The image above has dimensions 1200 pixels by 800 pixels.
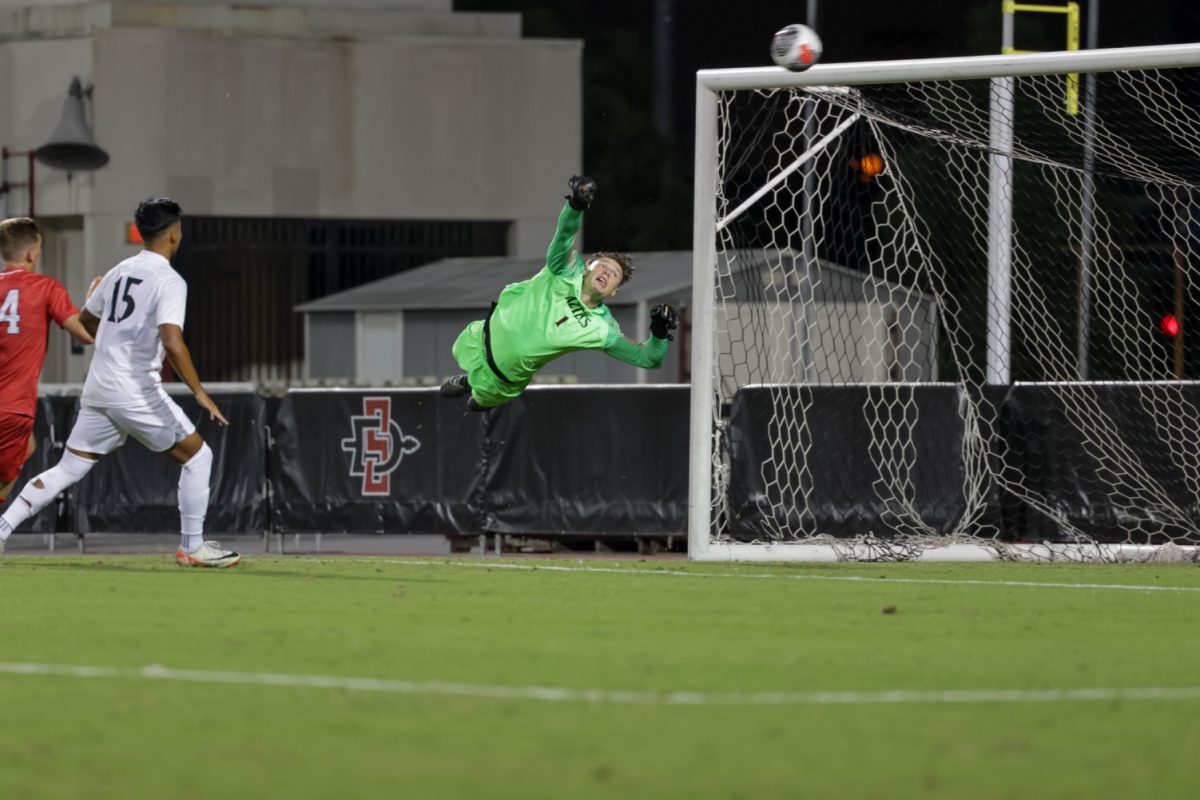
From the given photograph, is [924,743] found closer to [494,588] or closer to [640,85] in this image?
[494,588]

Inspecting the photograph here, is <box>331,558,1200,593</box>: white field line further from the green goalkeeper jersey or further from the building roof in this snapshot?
the building roof

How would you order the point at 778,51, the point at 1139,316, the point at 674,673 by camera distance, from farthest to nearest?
the point at 1139,316 → the point at 778,51 → the point at 674,673

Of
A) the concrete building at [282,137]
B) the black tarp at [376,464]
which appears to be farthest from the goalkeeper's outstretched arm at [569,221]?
the concrete building at [282,137]

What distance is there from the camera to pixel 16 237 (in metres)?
12.9

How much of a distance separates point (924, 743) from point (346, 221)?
35.3 meters

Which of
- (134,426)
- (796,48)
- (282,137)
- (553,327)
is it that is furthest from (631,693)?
(282,137)

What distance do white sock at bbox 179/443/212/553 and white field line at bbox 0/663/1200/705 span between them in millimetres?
4813

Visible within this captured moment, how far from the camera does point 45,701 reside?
6941 millimetres

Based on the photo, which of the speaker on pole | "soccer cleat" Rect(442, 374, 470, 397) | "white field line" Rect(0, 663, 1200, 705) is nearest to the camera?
"white field line" Rect(0, 663, 1200, 705)

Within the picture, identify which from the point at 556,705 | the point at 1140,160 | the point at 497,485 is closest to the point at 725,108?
the point at 1140,160

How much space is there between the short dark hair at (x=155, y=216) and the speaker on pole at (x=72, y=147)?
22598 mm

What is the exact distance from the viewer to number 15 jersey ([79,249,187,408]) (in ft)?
39.6

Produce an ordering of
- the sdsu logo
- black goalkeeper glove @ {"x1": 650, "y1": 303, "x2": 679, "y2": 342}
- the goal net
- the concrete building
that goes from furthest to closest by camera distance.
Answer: the concrete building, the sdsu logo, the goal net, black goalkeeper glove @ {"x1": 650, "y1": 303, "x2": 679, "y2": 342}

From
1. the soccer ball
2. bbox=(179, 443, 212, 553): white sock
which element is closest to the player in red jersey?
bbox=(179, 443, 212, 553): white sock
